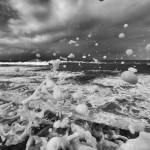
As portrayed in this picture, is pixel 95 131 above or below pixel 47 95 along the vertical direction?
below

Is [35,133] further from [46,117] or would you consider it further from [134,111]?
[134,111]

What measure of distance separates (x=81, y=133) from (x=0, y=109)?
3.51 m

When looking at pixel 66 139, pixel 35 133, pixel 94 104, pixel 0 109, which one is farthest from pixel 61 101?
pixel 66 139

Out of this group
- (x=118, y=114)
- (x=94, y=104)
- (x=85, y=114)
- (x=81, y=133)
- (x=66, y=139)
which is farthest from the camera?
(x=94, y=104)

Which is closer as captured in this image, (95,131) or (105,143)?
(105,143)

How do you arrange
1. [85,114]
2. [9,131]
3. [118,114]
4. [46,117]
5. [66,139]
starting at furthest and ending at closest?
[118,114], [85,114], [46,117], [9,131], [66,139]

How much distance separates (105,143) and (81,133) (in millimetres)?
626

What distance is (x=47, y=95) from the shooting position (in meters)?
4.37

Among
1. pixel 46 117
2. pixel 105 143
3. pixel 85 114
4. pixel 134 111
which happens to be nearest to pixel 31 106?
pixel 46 117

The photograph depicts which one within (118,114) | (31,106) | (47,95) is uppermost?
(47,95)

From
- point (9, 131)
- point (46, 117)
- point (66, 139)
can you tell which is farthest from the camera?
point (46, 117)

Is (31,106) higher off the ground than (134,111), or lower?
higher

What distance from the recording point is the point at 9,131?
3.97 m

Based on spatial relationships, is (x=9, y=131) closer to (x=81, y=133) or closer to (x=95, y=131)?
(x=81, y=133)
